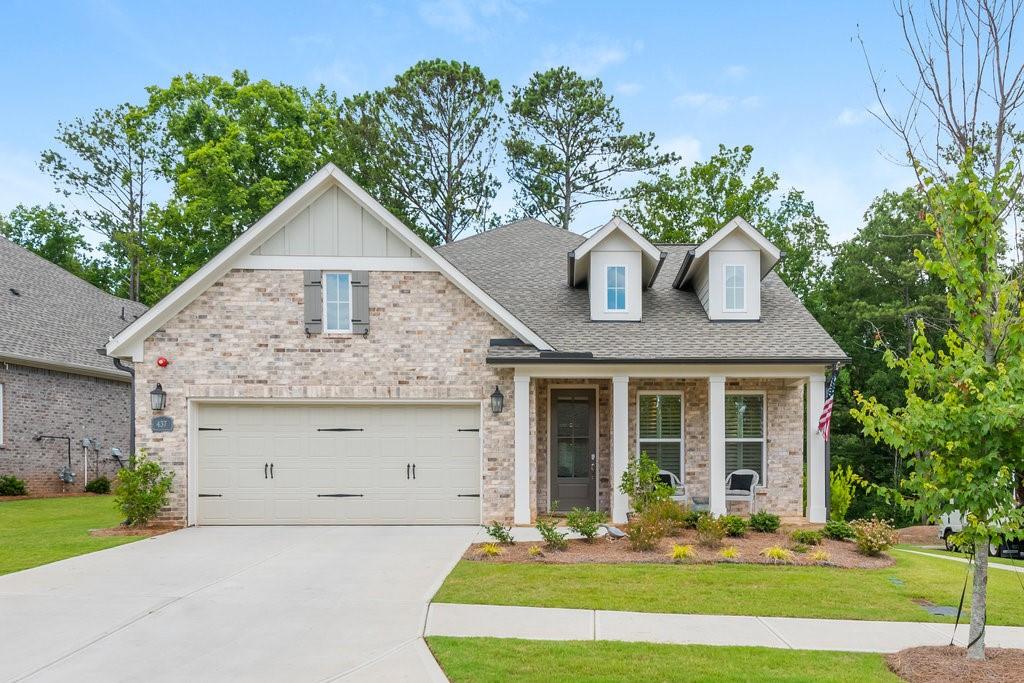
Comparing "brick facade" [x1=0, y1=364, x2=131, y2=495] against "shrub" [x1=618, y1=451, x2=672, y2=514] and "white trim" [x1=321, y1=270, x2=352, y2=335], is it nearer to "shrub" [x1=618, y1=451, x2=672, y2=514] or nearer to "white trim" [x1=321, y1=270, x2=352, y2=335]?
"white trim" [x1=321, y1=270, x2=352, y2=335]

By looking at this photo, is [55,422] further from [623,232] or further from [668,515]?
[668,515]

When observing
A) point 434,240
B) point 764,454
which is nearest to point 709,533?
point 764,454

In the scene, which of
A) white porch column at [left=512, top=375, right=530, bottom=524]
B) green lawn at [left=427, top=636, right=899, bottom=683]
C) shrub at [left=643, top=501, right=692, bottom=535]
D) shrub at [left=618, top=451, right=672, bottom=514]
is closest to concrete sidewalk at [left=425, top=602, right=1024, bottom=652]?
green lawn at [left=427, top=636, right=899, bottom=683]

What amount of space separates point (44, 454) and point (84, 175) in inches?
824

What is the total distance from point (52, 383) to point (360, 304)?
11784 millimetres

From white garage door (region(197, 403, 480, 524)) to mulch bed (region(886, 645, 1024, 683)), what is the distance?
8.03 meters

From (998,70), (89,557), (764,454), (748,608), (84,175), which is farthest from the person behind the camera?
(84,175)

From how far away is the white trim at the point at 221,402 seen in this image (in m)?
13.1

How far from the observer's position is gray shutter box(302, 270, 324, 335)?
13180 millimetres

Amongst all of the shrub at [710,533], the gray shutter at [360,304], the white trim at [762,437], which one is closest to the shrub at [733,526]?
the shrub at [710,533]

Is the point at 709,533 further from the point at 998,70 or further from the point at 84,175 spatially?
the point at 84,175

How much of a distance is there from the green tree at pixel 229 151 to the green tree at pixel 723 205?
1287 cm

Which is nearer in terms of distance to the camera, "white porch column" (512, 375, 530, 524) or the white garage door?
"white porch column" (512, 375, 530, 524)

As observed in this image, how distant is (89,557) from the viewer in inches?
405
